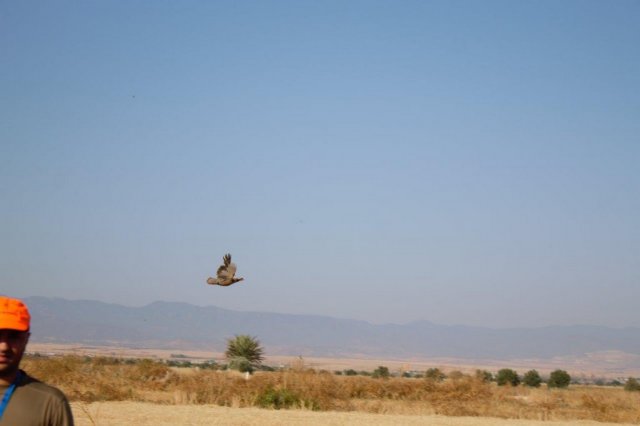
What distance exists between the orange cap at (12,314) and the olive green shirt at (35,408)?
315 millimetres

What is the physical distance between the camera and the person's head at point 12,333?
400 centimetres

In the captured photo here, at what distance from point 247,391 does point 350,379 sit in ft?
24.7

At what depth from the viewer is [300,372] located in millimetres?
32719

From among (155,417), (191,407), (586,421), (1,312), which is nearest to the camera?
(1,312)

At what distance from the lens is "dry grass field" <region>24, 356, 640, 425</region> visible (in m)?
23.7

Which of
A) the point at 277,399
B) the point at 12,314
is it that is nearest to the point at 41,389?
the point at 12,314

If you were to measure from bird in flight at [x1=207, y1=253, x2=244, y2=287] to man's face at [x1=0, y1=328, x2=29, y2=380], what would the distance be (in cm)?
1309

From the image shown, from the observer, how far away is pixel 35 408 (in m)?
4.04

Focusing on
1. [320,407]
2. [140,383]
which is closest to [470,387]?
[320,407]

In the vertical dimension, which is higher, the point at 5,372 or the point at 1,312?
the point at 1,312

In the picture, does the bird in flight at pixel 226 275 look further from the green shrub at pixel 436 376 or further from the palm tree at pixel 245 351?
the palm tree at pixel 245 351

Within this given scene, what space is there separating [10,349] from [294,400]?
964 inches

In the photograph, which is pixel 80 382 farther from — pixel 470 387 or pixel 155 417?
pixel 470 387

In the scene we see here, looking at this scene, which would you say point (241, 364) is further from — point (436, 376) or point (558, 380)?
point (558, 380)
